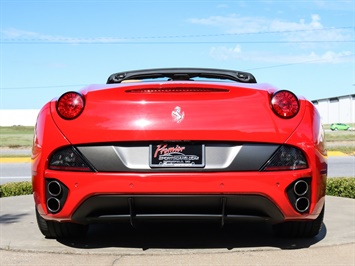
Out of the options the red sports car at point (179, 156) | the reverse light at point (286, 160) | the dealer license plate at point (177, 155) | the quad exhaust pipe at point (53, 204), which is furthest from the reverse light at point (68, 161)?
the reverse light at point (286, 160)

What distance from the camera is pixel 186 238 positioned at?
4066mm

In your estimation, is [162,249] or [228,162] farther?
[162,249]

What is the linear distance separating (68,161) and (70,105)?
37 centimetres

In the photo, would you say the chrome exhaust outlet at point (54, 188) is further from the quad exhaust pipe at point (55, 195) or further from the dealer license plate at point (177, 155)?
the dealer license plate at point (177, 155)

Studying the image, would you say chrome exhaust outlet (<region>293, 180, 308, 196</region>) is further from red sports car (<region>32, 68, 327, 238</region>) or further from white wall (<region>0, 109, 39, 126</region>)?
white wall (<region>0, 109, 39, 126</region>)

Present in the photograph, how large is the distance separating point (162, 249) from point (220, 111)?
1.07 metres

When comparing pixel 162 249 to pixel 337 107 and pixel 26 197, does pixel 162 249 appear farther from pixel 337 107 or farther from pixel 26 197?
pixel 337 107

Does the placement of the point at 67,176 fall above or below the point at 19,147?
above

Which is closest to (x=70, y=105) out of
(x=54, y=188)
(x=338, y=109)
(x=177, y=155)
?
(x=54, y=188)

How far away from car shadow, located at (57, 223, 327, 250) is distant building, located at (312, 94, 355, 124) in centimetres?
6482

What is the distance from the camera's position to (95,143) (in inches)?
134

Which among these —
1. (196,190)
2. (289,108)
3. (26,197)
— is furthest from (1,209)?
(289,108)

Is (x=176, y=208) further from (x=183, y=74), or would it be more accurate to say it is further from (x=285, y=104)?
(x=183, y=74)

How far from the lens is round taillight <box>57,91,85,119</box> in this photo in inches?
137
